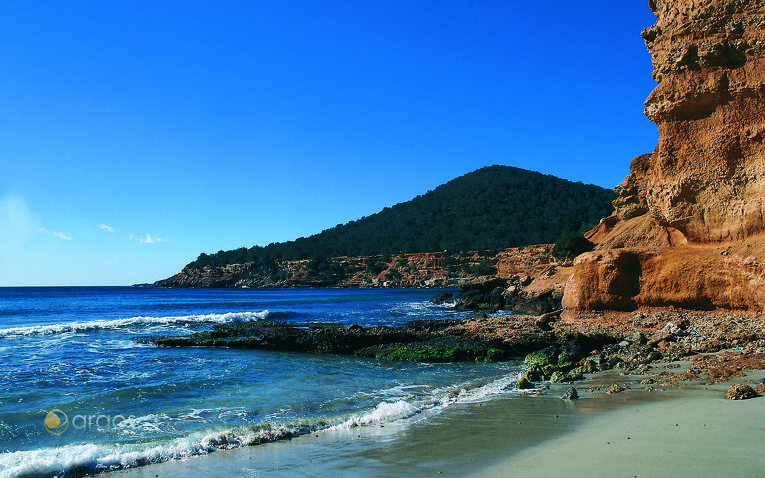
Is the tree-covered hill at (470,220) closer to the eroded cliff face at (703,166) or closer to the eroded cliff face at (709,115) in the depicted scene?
the eroded cliff face at (703,166)

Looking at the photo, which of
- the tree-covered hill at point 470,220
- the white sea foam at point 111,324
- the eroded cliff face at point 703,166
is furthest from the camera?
the tree-covered hill at point 470,220

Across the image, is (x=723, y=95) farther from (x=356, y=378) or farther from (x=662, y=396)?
(x=356, y=378)

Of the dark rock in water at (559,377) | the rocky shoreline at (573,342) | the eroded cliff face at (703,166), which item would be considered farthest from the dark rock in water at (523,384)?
the eroded cliff face at (703,166)

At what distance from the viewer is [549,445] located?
5.77 metres

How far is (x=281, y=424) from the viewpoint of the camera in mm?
7539

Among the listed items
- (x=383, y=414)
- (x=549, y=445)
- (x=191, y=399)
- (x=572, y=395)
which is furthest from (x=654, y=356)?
(x=191, y=399)

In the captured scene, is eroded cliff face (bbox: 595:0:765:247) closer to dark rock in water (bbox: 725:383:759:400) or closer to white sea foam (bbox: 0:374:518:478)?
dark rock in water (bbox: 725:383:759:400)

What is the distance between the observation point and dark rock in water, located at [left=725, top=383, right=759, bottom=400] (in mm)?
6668

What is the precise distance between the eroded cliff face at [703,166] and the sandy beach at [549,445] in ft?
24.6

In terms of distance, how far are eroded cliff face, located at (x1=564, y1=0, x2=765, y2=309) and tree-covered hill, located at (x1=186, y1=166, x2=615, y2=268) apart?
68317mm

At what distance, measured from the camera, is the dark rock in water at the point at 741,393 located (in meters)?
6.67

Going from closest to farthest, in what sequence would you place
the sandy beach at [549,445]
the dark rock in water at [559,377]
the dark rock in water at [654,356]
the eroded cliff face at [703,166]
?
the sandy beach at [549,445] < the dark rock in water at [559,377] < the dark rock in water at [654,356] < the eroded cliff face at [703,166]

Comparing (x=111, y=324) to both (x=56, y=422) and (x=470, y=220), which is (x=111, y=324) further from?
(x=470, y=220)

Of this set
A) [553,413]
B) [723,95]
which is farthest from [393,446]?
[723,95]
